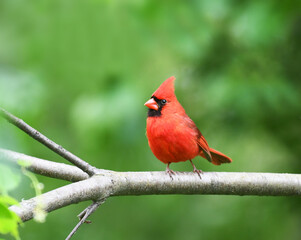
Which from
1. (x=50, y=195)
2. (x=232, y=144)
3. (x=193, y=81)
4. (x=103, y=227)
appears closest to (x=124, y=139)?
(x=193, y=81)

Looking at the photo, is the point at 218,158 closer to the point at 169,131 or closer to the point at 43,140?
the point at 169,131

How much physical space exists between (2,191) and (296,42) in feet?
10.2

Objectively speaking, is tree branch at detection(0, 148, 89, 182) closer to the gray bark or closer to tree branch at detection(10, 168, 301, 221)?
the gray bark

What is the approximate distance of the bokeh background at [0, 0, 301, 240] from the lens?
8.87 feet

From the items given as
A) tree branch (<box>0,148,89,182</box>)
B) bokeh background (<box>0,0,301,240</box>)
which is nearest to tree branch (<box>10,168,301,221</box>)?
tree branch (<box>0,148,89,182</box>)

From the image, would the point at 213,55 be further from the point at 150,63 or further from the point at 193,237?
the point at 193,237

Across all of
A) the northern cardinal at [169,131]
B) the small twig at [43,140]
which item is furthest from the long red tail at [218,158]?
the small twig at [43,140]

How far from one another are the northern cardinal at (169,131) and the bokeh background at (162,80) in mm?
161

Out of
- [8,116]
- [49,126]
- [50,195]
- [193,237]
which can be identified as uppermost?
[49,126]

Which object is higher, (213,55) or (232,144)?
(213,55)

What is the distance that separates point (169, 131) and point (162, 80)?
52 cm

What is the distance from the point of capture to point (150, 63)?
11.0ft

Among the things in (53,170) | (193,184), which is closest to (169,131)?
(193,184)

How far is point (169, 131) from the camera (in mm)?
2912
